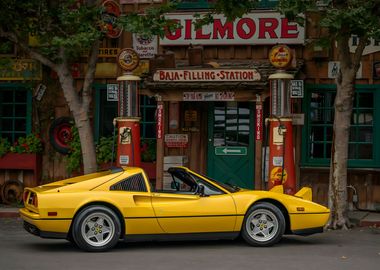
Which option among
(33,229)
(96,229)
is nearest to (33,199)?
(33,229)

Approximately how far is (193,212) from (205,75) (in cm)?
470

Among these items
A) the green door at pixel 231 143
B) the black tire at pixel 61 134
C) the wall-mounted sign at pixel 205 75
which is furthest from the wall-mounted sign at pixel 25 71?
the green door at pixel 231 143

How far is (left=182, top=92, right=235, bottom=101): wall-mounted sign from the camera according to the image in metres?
13.4

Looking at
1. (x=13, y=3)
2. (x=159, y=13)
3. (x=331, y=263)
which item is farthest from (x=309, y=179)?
(x=13, y=3)

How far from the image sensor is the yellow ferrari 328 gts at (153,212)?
9172 millimetres

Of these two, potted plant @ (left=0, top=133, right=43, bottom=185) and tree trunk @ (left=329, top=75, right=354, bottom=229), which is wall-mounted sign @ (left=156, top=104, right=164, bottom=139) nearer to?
potted plant @ (left=0, top=133, right=43, bottom=185)

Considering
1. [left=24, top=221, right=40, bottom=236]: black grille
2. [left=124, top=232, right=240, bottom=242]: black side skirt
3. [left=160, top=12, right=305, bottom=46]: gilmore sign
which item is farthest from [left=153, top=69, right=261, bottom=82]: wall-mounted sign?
[left=24, top=221, right=40, bottom=236]: black grille

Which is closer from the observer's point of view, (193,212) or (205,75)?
(193,212)

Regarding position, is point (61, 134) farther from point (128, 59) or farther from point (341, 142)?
point (341, 142)

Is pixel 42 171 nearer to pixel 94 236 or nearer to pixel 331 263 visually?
pixel 94 236

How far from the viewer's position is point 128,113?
12992 mm

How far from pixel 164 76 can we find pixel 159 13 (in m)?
1.82

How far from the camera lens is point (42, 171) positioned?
1580 centimetres

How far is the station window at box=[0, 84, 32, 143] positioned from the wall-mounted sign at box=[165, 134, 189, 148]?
3563 mm
